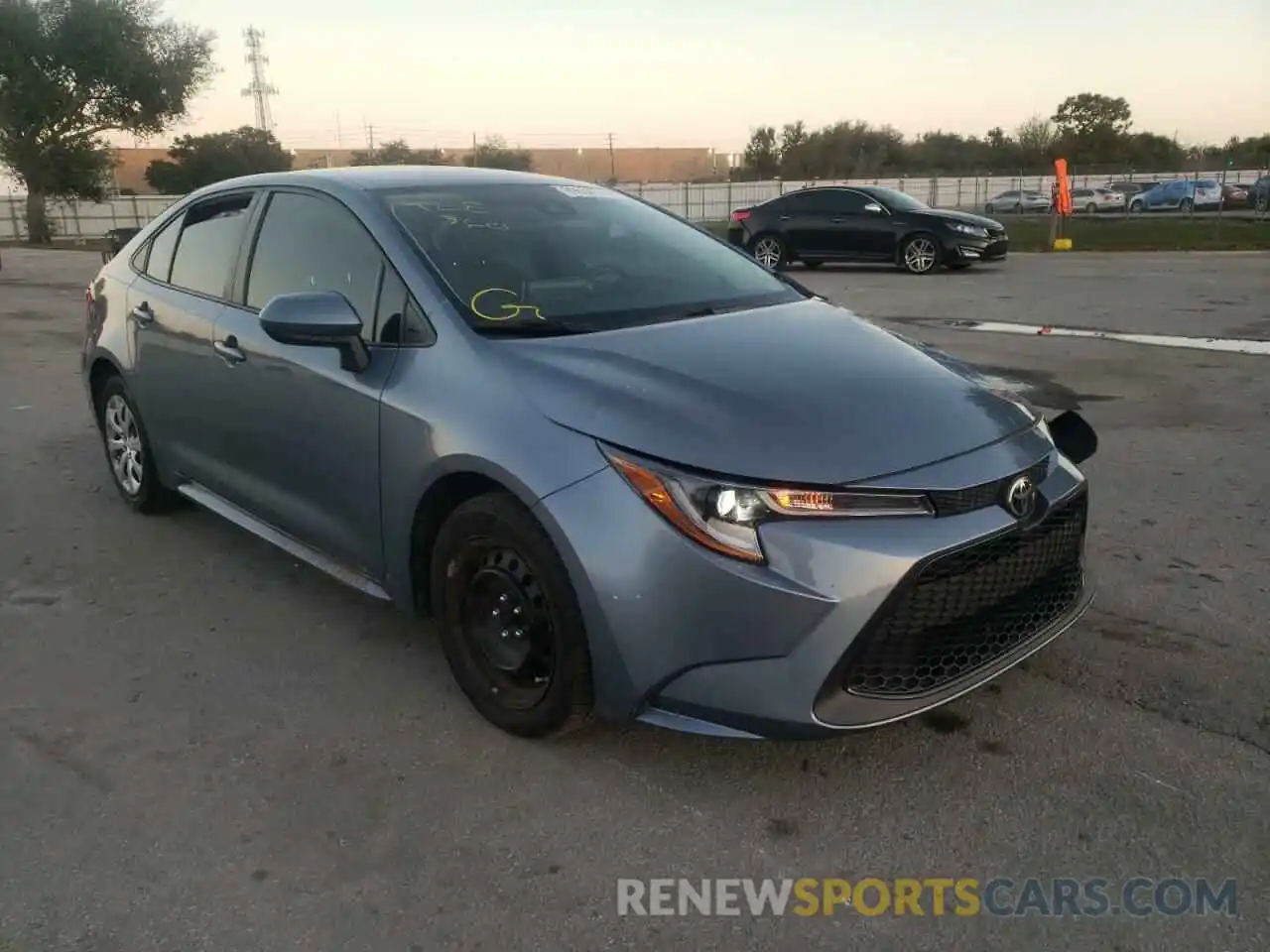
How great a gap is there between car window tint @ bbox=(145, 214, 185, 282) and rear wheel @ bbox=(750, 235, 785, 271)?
1394 cm

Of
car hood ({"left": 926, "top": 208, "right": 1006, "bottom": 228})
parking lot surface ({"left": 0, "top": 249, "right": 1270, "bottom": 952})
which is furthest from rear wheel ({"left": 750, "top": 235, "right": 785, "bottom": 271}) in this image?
parking lot surface ({"left": 0, "top": 249, "right": 1270, "bottom": 952})

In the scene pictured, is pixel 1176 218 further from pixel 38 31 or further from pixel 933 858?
pixel 38 31

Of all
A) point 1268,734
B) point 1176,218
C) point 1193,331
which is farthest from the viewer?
point 1176,218

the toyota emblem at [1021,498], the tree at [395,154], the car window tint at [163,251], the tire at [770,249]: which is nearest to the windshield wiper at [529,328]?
the toyota emblem at [1021,498]

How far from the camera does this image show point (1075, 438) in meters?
3.66

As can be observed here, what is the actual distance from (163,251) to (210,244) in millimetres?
553

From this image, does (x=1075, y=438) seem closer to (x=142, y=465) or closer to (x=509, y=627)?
(x=509, y=627)

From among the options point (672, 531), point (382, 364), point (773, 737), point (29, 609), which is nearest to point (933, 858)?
point (773, 737)

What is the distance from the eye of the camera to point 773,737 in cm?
262

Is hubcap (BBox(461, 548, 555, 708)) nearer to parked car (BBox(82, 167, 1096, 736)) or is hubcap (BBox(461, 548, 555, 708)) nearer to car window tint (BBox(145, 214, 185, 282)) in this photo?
parked car (BBox(82, 167, 1096, 736))

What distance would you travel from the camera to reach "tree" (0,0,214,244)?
35.8 m

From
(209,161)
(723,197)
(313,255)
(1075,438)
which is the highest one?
(209,161)

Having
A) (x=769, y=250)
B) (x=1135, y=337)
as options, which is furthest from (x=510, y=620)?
(x=769, y=250)

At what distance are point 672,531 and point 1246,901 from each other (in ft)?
4.94
